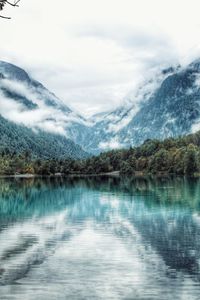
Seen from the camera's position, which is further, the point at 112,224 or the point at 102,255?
the point at 112,224

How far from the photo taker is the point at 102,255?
49.7 m

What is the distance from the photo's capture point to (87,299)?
112ft

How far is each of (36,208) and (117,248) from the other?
54.6m

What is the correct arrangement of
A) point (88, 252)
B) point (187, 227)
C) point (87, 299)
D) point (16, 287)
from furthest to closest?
point (187, 227) → point (88, 252) → point (16, 287) → point (87, 299)

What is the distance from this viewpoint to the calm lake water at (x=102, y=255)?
3672 centimetres

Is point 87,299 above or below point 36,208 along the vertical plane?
below

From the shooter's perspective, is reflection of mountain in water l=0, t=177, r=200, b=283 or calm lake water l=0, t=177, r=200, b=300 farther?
reflection of mountain in water l=0, t=177, r=200, b=283

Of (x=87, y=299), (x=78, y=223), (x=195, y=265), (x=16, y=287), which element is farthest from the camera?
(x=78, y=223)

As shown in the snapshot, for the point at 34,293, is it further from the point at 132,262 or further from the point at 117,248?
the point at 117,248

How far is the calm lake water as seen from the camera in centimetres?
3672

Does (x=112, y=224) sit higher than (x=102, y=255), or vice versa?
(x=112, y=224)

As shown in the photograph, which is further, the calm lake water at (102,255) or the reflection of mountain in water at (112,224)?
the reflection of mountain in water at (112,224)

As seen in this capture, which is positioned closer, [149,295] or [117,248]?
[149,295]

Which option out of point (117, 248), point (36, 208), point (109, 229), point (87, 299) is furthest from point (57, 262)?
point (36, 208)
